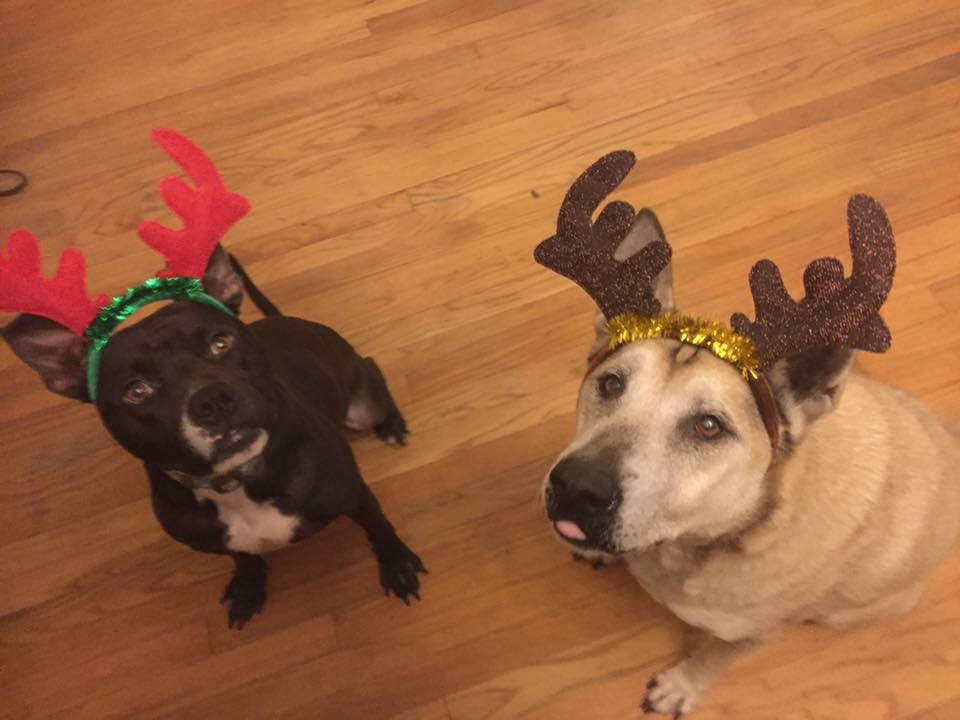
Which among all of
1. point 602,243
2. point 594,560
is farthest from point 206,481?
point 594,560

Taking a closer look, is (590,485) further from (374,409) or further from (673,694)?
(374,409)

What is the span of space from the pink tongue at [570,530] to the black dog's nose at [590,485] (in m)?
0.05

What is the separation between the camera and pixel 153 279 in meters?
1.87

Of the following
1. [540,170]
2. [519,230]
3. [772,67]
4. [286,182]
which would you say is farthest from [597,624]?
[772,67]

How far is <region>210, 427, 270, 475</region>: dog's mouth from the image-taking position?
6.13ft

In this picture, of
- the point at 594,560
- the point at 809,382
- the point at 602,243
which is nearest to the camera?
the point at 809,382

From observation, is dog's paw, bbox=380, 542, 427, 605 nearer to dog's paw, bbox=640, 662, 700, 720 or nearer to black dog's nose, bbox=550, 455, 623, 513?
dog's paw, bbox=640, 662, 700, 720

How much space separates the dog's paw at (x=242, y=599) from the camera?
2.59 metres

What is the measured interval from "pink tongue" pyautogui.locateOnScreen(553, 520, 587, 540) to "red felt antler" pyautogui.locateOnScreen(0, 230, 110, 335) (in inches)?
45.4

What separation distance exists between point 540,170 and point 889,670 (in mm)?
2171

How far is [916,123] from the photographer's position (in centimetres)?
320

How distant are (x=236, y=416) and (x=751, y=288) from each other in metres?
1.18

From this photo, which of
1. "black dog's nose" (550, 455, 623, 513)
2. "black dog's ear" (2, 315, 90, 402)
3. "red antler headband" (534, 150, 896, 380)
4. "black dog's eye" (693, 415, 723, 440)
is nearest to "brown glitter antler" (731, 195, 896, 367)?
"red antler headband" (534, 150, 896, 380)

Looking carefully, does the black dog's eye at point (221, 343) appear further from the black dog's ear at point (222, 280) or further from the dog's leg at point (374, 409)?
the dog's leg at point (374, 409)
